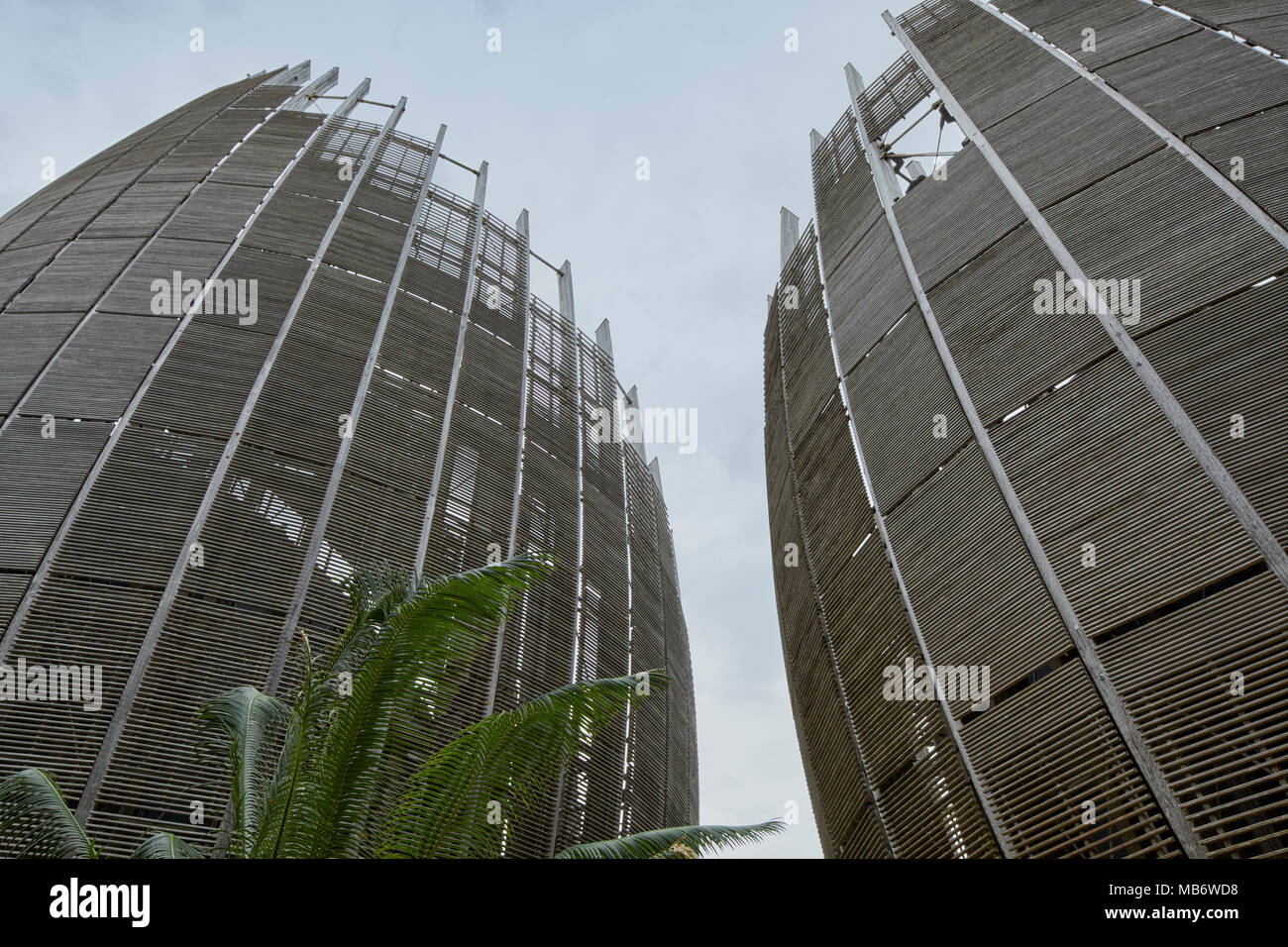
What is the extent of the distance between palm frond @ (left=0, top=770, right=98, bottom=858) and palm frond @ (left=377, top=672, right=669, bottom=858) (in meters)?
2.15

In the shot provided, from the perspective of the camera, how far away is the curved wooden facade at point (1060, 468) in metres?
8.68

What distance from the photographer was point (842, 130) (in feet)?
62.0

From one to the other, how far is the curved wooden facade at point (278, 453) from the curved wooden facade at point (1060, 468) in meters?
3.42

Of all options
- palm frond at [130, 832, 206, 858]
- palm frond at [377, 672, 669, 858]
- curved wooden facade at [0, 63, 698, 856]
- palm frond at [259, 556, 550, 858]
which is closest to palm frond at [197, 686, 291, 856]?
palm frond at [130, 832, 206, 858]

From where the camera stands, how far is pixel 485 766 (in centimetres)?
799

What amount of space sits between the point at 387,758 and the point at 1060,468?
6975 mm

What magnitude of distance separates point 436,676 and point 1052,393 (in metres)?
7.10

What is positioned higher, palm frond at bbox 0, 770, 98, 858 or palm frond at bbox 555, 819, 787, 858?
palm frond at bbox 0, 770, 98, 858

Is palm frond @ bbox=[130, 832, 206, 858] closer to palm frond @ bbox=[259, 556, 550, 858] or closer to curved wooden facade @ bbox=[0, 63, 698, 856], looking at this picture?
palm frond @ bbox=[259, 556, 550, 858]

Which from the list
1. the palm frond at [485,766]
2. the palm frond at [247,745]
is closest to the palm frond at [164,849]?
the palm frond at [247,745]

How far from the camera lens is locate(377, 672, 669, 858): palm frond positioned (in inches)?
306

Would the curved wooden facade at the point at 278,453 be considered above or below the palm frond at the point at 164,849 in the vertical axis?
above

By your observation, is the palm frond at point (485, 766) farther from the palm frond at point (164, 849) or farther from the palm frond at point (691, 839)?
the palm frond at point (164, 849)
